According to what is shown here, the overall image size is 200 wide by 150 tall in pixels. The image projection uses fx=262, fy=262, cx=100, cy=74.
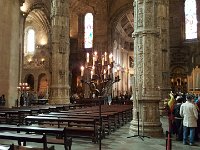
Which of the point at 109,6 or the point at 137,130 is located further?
the point at 109,6

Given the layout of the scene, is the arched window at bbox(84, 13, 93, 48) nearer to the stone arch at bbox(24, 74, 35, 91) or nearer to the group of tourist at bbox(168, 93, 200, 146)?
the stone arch at bbox(24, 74, 35, 91)

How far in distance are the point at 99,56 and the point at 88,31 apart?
35.7ft

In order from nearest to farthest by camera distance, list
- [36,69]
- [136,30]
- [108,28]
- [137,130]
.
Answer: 1. [137,130]
2. [136,30]
3. [108,28]
4. [36,69]

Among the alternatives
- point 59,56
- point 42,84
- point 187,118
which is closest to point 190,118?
point 187,118

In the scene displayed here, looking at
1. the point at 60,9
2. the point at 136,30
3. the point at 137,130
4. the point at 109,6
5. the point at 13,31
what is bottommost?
the point at 137,130

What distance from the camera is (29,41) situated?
44812mm

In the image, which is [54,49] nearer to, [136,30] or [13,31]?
[13,31]

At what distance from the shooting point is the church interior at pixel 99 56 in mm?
10930

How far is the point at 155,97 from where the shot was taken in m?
10.8

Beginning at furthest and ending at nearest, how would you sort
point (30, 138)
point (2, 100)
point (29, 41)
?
1. point (29, 41)
2. point (2, 100)
3. point (30, 138)

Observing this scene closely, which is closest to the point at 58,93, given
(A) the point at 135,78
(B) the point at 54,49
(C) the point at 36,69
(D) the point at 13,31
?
(B) the point at 54,49

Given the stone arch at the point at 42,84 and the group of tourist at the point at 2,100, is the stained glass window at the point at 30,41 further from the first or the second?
the group of tourist at the point at 2,100

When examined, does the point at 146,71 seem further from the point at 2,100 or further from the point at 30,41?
the point at 30,41

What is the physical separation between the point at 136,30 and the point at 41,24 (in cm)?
3377
